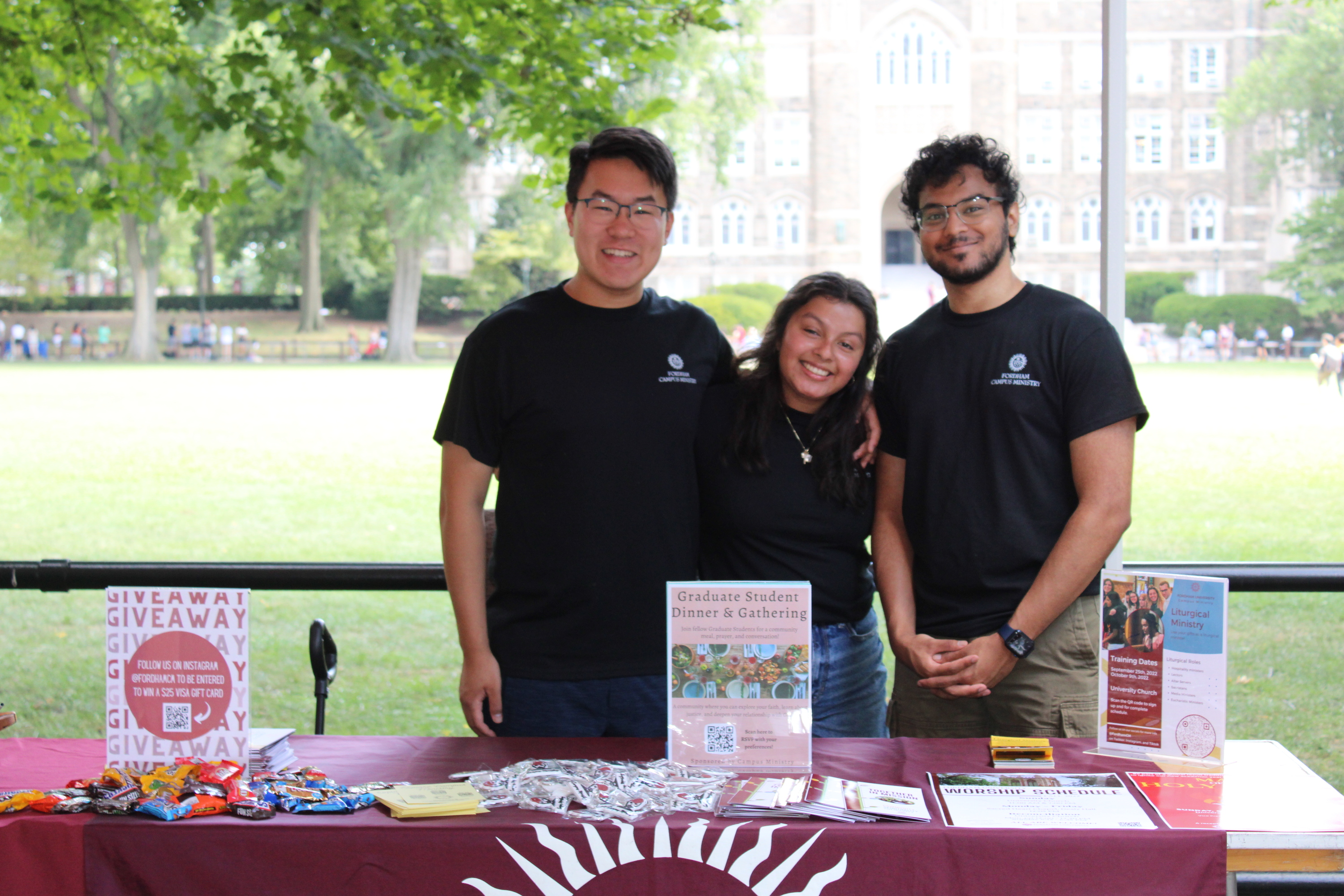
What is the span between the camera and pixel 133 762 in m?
1.75

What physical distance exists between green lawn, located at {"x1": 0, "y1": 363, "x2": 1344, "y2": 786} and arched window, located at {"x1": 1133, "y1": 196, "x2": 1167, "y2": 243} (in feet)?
32.2

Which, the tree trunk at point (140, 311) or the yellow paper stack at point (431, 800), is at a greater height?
the tree trunk at point (140, 311)

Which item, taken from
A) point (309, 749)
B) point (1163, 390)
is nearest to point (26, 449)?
point (309, 749)

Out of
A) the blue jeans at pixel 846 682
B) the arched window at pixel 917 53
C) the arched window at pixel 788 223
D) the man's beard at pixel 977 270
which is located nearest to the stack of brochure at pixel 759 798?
the blue jeans at pixel 846 682

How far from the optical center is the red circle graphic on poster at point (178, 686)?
67.7 inches

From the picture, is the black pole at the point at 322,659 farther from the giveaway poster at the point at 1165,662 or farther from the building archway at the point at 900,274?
the building archway at the point at 900,274

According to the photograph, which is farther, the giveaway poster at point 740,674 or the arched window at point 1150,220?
the arched window at point 1150,220

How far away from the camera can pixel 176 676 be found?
173 centimetres

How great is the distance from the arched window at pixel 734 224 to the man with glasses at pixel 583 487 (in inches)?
1255

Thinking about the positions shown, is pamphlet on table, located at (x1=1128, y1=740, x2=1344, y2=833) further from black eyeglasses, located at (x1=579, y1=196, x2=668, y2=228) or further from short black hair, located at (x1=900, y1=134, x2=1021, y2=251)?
black eyeglasses, located at (x1=579, y1=196, x2=668, y2=228)

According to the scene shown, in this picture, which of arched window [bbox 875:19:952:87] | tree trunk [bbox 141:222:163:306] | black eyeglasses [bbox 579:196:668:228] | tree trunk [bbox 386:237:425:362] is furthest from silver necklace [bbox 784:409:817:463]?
arched window [bbox 875:19:952:87]

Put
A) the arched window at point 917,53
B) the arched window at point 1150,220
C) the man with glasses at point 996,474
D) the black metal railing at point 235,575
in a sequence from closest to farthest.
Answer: the man with glasses at point 996,474, the black metal railing at point 235,575, the arched window at point 1150,220, the arched window at point 917,53

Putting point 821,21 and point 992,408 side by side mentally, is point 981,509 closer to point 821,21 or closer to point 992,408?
point 992,408

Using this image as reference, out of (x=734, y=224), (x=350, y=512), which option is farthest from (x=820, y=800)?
(x=734, y=224)
